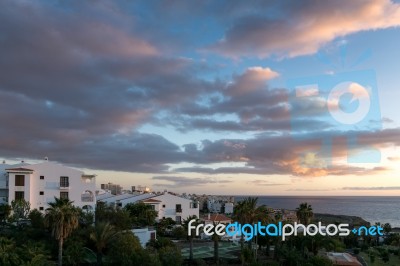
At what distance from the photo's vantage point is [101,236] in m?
36.3

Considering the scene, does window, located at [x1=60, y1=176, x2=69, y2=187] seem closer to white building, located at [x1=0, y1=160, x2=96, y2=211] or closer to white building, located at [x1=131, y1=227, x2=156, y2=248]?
white building, located at [x1=0, y1=160, x2=96, y2=211]

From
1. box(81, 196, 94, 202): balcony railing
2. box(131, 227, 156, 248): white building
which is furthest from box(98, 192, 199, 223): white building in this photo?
box(131, 227, 156, 248): white building

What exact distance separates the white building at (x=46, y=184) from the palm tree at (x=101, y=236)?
21.5m

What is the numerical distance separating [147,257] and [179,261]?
131 inches

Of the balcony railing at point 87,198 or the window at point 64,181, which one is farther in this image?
the balcony railing at point 87,198

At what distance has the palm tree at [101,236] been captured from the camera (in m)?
36.0

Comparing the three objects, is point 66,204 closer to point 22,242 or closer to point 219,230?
point 22,242

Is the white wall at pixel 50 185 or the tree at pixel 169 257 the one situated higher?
the white wall at pixel 50 185

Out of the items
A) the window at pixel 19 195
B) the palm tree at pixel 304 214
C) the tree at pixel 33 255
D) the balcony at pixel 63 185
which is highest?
the balcony at pixel 63 185

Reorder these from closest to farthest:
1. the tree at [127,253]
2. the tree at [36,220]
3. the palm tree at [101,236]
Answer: the tree at [127,253] < the palm tree at [101,236] < the tree at [36,220]

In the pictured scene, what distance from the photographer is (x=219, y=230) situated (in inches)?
1715

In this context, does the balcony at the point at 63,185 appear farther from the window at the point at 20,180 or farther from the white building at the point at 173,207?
the white building at the point at 173,207

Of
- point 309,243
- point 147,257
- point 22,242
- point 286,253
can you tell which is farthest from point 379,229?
point 22,242

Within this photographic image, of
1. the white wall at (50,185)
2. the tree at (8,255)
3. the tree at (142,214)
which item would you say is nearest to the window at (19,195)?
the white wall at (50,185)
